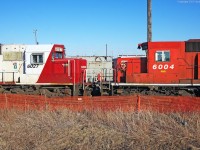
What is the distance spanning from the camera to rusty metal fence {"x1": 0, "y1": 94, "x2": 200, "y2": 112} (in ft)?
38.1

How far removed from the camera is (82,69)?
18359 mm

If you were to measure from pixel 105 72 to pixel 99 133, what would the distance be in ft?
38.1

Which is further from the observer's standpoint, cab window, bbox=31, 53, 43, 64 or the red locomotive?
cab window, bbox=31, 53, 43, 64

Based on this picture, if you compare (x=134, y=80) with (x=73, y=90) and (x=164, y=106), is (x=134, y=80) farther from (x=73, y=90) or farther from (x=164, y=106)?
(x=164, y=106)

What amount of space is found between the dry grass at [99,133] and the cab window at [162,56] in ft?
23.8

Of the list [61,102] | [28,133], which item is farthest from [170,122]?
[61,102]

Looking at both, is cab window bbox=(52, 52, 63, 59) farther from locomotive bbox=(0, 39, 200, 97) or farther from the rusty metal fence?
the rusty metal fence

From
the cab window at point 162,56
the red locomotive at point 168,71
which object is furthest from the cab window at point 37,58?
the cab window at point 162,56

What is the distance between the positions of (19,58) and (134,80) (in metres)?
6.94

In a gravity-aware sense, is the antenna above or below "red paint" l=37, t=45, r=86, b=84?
above

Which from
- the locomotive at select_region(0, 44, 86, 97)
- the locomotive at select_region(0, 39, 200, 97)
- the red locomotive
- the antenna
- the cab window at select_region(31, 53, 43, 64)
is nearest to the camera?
the red locomotive

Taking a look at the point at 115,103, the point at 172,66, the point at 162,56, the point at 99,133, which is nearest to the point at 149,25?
the point at 162,56

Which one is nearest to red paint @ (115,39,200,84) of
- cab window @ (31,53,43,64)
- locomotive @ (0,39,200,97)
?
locomotive @ (0,39,200,97)

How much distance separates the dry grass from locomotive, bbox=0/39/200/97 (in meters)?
7.13
